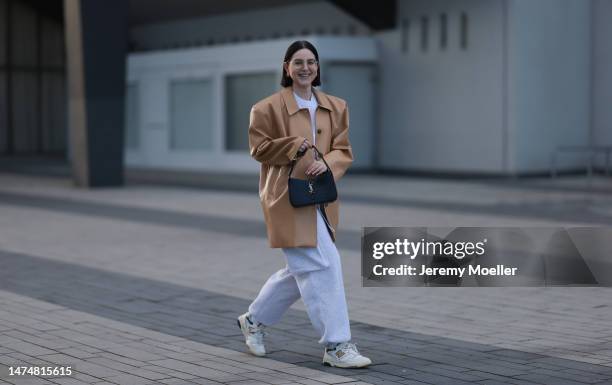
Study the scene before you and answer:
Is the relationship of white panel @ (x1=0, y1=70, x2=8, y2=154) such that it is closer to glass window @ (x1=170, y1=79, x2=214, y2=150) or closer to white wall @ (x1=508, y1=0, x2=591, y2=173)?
glass window @ (x1=170, y1=79, x2=214, y2=150)

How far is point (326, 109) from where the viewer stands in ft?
20.7

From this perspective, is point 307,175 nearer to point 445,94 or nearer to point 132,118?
point 445,94

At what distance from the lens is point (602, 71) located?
24.0 metres

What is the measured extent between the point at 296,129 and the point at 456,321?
2.12m

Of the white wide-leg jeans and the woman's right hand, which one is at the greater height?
the woman's right hand

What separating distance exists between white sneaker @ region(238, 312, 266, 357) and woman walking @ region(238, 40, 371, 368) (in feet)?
1.26

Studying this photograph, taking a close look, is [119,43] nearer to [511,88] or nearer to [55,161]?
[511,88]

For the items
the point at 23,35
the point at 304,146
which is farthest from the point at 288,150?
the point at 23,35

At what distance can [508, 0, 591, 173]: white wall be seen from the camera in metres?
22.8

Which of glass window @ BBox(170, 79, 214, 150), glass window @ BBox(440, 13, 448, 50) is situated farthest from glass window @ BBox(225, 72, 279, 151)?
glass window @ BBox(440, 13, 448, 50)

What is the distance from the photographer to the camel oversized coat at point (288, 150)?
240 inches

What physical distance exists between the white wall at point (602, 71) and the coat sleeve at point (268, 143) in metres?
18.9

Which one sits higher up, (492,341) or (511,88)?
(511,88)

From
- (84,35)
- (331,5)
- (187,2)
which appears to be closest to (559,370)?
(84,35)
